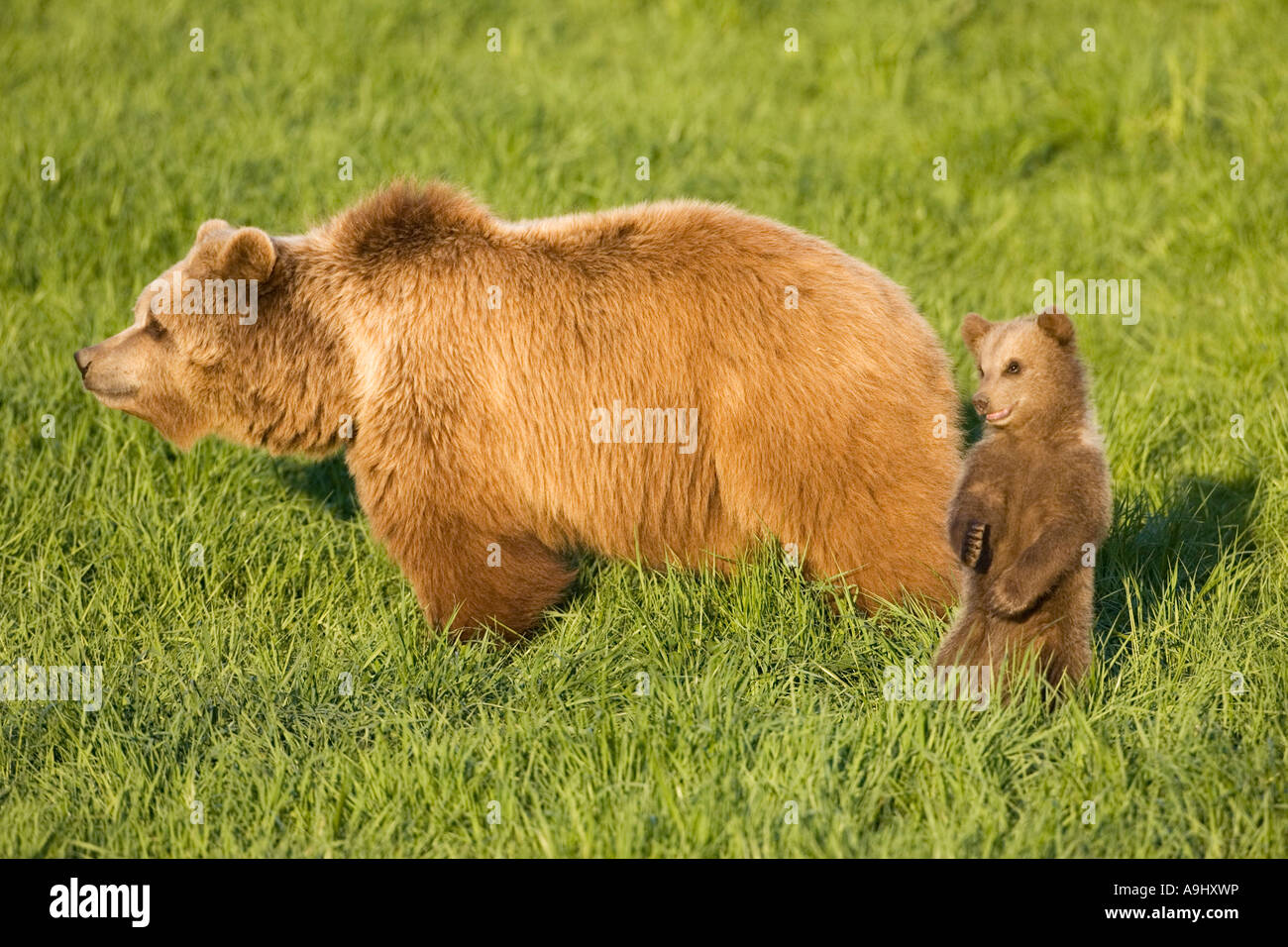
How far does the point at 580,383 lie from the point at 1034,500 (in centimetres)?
182

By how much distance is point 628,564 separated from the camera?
523cm

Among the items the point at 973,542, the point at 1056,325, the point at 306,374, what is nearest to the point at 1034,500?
the point at 973,542

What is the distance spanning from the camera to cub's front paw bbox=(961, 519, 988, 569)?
3957 mm

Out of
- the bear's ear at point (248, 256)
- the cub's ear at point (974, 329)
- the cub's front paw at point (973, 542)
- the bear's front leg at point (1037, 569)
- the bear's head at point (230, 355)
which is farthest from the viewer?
the bear's head at point (230, 355)

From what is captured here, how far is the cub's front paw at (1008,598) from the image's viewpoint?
3.84 metres

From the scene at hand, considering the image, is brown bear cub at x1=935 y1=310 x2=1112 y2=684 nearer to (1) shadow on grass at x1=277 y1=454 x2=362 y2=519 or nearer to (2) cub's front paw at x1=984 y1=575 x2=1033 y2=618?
(2) cub's front paw at x1=984 y1=575 x2=1033 y2=618

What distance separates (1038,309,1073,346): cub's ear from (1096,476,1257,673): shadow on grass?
1.28 meters

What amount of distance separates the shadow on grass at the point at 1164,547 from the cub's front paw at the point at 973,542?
3.30 feet

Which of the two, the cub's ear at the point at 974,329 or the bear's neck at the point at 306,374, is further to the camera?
the bear's neck at the point at 306,374

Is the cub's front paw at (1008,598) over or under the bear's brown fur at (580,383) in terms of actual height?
under

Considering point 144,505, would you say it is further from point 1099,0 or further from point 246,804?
point 1099,0

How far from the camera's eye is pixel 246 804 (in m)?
4.08

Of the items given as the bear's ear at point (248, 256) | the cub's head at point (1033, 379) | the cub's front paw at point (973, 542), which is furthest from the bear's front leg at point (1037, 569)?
the bear's ear at point (248, 256)

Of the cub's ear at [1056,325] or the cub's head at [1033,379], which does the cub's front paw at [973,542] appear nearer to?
the cub's head at [1033,379]
